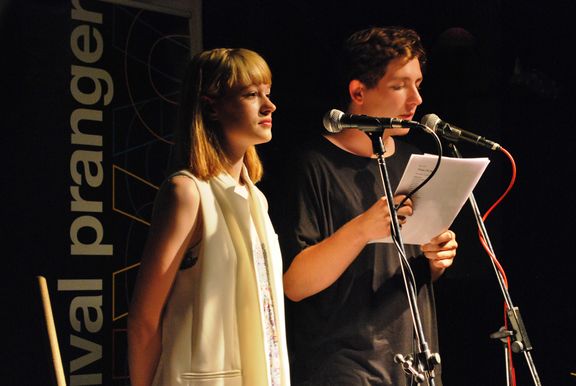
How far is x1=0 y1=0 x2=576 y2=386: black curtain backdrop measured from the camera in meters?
2.76

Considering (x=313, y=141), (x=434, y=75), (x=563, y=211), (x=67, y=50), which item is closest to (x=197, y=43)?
(x=67, y=50)

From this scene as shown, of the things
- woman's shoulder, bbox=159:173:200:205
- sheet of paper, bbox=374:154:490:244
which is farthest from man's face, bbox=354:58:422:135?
woman's shoulder, bbox=159:173:200:205

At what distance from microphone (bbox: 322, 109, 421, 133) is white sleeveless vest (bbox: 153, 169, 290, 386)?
33 cm

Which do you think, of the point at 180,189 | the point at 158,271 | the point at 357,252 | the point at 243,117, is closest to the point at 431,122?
the point at 357,252

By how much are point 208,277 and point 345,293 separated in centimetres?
60

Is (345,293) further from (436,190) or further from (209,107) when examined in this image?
(209,107)

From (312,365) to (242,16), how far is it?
4.62 ft

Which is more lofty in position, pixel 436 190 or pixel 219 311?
pixel 436 190

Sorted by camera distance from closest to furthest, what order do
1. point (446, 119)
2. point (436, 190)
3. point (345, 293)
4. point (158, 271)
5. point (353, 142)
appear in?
point (158, 271) → point (436, 190) → point (345, 293) → point (353, 142) → point (446, 119)

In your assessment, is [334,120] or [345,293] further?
[345,293]

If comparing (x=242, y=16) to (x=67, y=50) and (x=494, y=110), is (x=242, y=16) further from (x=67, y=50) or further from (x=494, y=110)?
(x=494, y=110)

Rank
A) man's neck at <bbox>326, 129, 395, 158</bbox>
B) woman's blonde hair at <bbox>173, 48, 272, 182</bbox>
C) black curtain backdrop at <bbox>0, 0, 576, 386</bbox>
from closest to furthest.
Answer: woman's blonde hair at <bbox>173, 48, 272, 182</bbox>, man's neck at <bbox>326, 129, 395, 158</bbox>, black curtain backdrop at <bbox>0, 0, 576, 386</bbox>

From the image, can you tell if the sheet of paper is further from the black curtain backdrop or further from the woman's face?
the black curtain backdrop

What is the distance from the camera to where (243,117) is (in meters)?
2.13
